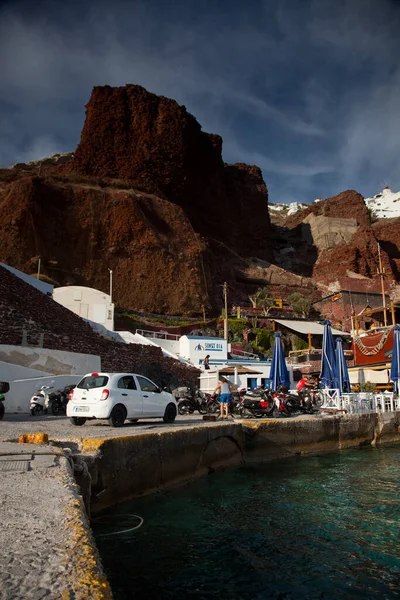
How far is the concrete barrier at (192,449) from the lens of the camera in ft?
23.4

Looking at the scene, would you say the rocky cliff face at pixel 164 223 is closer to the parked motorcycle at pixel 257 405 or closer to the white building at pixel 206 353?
the white building at pixel 206 353

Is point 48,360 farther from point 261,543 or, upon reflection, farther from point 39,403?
point 261,543

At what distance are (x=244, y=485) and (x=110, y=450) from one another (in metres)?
3.39

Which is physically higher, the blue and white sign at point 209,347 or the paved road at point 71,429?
the blue and white sign at point 209,347

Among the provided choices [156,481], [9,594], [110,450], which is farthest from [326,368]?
[9,594]

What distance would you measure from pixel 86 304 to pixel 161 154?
4556 cm

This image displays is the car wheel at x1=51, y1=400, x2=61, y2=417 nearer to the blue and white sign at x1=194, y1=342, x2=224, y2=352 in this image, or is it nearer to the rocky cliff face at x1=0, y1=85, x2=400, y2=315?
the blue and white sign at x1=194, y1=342, x2=224, y2=352

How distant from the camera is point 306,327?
5272cm

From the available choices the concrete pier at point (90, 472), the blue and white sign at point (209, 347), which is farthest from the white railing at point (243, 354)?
the concrete pier at point (90, 472)

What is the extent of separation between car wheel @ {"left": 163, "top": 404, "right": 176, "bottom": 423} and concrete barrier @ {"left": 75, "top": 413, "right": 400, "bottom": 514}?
2.14 metres

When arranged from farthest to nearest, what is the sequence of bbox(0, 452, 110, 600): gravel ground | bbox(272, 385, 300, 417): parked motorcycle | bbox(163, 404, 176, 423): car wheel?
bbox(272, 385, 300, 417): parked motorcycle → bbox(163, 404, 176, 423): car wheel → bbox(0, 452, 110, 600): gravel ground

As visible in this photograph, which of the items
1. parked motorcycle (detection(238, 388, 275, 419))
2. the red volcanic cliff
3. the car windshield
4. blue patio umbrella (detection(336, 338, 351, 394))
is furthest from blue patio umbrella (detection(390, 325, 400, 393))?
the red volcanic cliff

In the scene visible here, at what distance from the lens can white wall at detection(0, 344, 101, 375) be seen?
775 inches

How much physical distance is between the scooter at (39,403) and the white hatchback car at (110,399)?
4.88m
